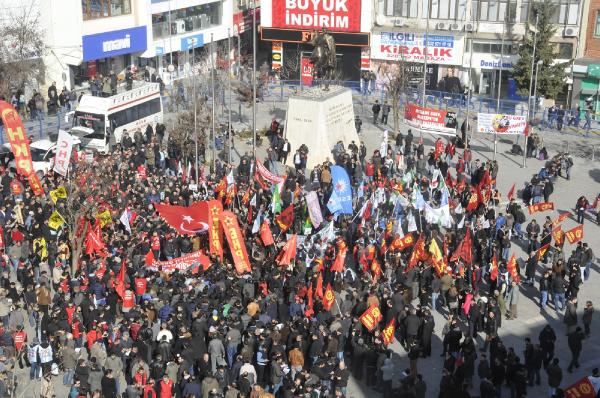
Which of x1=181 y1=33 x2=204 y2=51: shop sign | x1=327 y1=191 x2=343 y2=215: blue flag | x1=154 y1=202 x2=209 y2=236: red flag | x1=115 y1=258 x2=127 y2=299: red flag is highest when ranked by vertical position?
x1=181 y1=33 x2=204 y2=51: shop sign

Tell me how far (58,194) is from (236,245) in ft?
23.6

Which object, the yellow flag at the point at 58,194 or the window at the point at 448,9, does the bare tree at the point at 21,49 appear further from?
the window at the point at 448,9

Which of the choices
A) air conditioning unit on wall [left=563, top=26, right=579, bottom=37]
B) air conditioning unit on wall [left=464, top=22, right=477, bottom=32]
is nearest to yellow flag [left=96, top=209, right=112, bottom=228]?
air conditioning unit on wall [left=464, top=22, right=477, bottom=32]

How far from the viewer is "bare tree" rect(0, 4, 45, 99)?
46.2 meters

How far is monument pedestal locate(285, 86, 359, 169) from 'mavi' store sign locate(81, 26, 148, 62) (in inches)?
649

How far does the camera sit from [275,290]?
2509 centimetres

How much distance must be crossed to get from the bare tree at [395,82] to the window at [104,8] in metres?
15.3

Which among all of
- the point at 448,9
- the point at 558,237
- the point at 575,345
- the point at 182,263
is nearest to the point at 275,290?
the point at 182,263

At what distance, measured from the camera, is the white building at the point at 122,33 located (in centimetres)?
5088

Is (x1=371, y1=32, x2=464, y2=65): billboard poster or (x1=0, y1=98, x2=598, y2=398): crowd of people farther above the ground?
(x1=371, y1=32, x2=464, y2=65): billboard poster

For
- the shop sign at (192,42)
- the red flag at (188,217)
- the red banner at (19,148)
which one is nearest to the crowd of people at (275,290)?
the red banner at (19,148)

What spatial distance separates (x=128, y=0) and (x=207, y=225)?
31143 millimetres

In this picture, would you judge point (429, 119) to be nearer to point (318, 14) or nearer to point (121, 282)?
point (121, 282)

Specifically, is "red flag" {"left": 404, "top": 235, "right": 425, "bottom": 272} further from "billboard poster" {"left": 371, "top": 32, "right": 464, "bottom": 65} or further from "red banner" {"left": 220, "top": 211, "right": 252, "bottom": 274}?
"billboard poster" {"left": 371, "top": 32, "right": 464, "bottom": 65}
